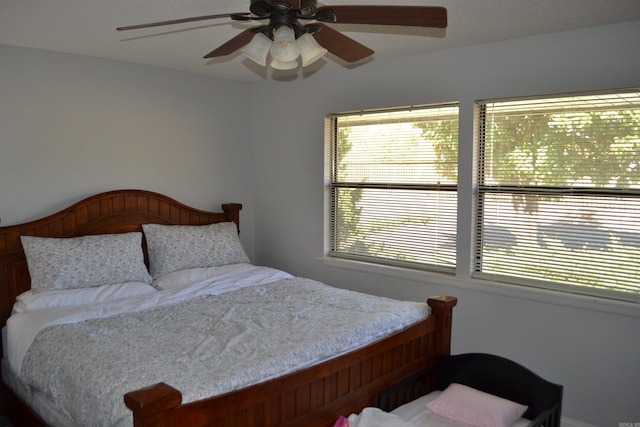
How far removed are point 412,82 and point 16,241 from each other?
2.80 metres

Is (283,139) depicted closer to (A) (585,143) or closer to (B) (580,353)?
(A) (585,143)

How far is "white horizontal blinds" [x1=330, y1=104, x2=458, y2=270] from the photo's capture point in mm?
3363

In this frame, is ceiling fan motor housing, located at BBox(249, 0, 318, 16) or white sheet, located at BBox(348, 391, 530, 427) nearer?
ceiling fan motor housing, located at BBox(249, 0, 318, 16)

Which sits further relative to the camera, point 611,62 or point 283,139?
point 283,139

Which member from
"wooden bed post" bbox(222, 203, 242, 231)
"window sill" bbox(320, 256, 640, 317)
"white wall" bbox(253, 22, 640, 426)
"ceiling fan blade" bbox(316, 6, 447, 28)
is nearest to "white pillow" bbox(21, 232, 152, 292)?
"wooden bed post" bbox(222, 203, 242, 231)

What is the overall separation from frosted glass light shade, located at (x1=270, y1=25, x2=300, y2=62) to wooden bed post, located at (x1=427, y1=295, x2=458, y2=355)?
1558mm

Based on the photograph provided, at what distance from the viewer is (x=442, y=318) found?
8.89ft

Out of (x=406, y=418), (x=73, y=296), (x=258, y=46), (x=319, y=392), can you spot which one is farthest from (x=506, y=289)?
(x=73, y=296)

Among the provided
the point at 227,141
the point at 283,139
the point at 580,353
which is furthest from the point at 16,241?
the point at 580,353

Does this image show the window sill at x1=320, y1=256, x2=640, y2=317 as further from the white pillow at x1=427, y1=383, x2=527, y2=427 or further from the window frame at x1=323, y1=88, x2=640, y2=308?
the white pillow at x1=427, y1=383, x2=527, y2=427

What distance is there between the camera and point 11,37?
289cm

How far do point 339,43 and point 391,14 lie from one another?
0.37 m

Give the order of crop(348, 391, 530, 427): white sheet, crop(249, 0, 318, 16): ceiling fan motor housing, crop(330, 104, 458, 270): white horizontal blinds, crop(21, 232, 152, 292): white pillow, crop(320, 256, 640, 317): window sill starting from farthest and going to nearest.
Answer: crop(330, 104, 458, 270): white horizontal blinds → crop(21, 232, 152, 292): white pillow → crop(320, 256, 640, 317): window sill → crop(348, 391, 530, 427): white sheet → crop(249, 0, 318, 16): ceiling fan motor housing

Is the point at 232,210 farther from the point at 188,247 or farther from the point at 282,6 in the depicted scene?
the point at 282,6
